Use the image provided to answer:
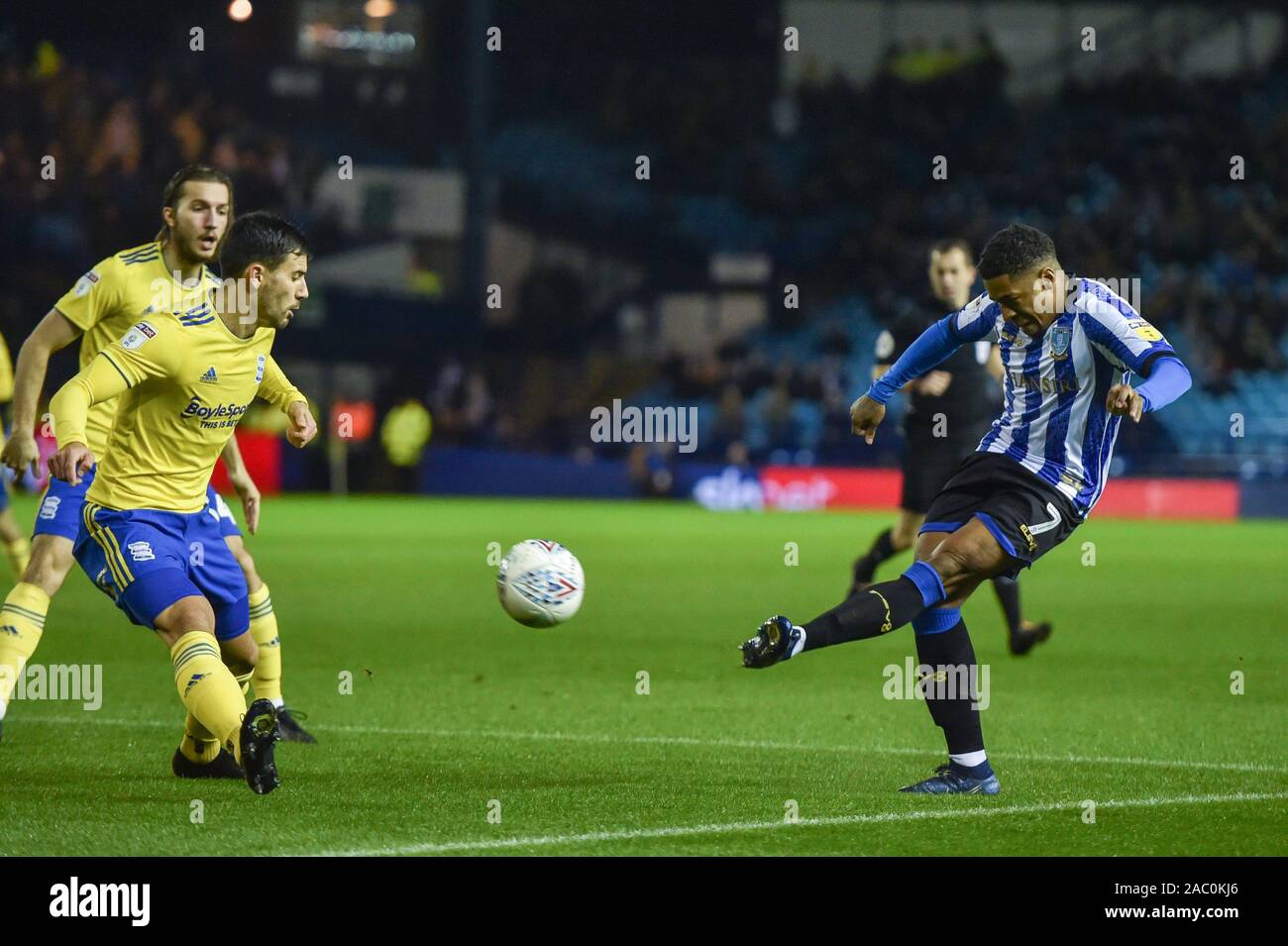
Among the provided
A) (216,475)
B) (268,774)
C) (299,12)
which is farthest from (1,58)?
(268,774)

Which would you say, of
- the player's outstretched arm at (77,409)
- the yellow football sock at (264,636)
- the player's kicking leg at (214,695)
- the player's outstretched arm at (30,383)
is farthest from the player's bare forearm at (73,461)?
the yellow football sock at (264,636)

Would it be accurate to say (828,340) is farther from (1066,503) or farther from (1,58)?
(1066,503)

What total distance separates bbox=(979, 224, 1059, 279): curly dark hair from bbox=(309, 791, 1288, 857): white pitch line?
1695mm

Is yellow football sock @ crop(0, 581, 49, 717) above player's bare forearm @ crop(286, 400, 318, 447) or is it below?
below

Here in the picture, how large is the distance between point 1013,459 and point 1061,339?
0.43 metres

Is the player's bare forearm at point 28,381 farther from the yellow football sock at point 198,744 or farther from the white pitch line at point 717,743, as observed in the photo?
the white pitch line at point 717,743

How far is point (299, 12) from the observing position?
107ft

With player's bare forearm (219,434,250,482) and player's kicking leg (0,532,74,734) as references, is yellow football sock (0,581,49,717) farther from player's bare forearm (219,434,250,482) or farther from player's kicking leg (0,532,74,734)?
player's bare forearm (219,434,250,482)

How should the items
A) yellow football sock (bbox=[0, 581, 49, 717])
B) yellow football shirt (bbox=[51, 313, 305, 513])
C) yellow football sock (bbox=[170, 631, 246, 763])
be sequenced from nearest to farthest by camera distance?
yellow football sock (bbox=[170, 631, 246, 763]), yellow football shirt (bbox=[51, 313, 305, 513]), yellow football sock (bbox=[0, 581, 49, 717])

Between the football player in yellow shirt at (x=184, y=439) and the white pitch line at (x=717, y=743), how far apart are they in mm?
1366

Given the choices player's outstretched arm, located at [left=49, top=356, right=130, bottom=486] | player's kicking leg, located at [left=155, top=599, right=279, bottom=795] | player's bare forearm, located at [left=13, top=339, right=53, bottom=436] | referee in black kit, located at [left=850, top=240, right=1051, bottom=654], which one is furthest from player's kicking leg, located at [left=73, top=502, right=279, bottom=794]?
referee in black kit, located at [left=850, top=240, right=1051, bottom=654]

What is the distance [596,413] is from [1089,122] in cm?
998

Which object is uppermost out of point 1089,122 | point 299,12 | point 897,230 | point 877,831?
point 299,12

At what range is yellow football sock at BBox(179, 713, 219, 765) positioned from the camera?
6.32 metres
